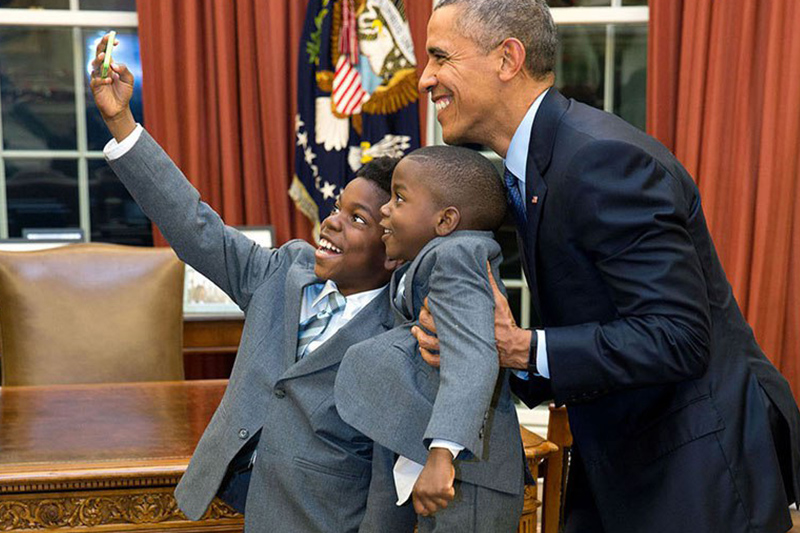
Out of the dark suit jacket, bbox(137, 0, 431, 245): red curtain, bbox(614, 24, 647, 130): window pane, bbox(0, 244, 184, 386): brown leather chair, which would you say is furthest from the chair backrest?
bbox(614, 24, 647, 130): window pane

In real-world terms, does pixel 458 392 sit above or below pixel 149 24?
below

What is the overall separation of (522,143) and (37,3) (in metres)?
3.71

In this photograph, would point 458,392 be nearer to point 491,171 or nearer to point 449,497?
point 449,497

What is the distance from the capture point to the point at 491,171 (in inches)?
64.2

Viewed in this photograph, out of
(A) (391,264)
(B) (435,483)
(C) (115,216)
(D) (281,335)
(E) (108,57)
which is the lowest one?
(C) (115,216)

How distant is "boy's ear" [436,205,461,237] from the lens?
5.22 ft

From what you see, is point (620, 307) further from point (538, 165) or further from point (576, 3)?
point (576, 3)

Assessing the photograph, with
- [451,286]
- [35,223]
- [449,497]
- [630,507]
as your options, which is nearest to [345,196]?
[451,286]

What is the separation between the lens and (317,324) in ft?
5.76

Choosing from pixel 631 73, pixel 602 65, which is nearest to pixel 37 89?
pixel 602 65

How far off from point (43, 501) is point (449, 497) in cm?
98

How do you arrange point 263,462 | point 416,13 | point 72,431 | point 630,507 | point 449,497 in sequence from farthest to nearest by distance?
1. point 416,13
2. point 72,431
3. point 263,462
4. point 630,507
5. point 449,497

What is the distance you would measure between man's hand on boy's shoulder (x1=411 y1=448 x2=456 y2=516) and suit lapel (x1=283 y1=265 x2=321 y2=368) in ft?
1.35

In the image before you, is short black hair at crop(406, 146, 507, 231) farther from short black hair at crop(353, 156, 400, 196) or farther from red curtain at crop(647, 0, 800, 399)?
red curtain at crop(647, 0, 800, 399)
